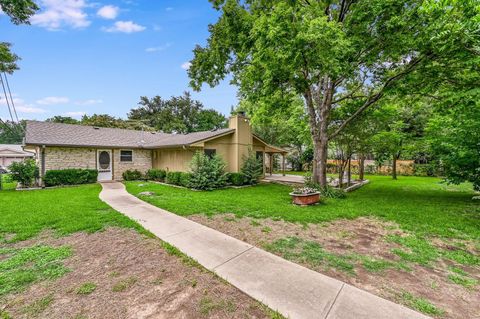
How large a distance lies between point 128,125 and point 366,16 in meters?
Result: 32.4

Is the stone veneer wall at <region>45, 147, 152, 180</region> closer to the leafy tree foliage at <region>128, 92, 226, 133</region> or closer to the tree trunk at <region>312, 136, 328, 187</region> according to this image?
the tree trunk at <region>312, 136, 328, 187</region>

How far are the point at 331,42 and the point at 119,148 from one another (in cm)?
1450

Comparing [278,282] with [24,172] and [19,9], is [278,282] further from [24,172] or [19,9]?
[19,9]

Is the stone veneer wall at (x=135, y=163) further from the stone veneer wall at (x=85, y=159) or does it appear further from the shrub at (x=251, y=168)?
the shrub at (x=251, y=168)

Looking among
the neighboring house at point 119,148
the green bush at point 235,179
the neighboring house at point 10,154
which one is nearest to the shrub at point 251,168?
the neighboring house at point 119,148

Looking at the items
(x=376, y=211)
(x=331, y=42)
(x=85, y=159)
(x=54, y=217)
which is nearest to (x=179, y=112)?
(x=85, y=159)

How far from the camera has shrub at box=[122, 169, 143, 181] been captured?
15180mm

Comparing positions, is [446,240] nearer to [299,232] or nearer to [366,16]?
[299,232]

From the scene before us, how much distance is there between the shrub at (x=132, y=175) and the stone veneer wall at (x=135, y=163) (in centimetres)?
29

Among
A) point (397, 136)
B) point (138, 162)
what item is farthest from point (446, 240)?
point (138, 162)

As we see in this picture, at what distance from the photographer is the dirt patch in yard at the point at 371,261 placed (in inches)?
105

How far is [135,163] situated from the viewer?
1598cm

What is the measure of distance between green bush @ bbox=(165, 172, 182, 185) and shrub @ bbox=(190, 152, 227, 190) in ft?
5.16

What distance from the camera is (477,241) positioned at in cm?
461
